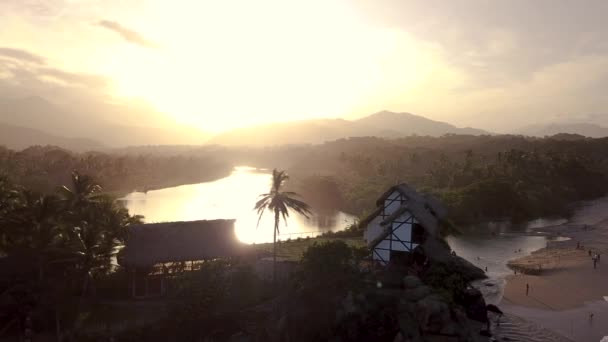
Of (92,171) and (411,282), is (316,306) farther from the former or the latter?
(92,171)

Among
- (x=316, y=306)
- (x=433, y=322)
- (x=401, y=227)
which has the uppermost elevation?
(x=401, y=227)

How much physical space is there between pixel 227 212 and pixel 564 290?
65781 millimetres

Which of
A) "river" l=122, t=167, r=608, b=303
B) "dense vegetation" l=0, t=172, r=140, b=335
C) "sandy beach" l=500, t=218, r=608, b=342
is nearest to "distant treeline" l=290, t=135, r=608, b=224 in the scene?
"river" l=122, t=167, r=608, b=303

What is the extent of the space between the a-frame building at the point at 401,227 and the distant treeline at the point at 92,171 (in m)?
54.2

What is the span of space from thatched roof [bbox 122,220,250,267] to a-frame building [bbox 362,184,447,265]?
12.7m

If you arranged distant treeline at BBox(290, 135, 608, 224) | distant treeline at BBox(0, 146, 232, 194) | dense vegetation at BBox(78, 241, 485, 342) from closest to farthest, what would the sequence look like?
dense vegetation at BBox(78, 241, 485, 342)
distant treeline at BBox(290, 135, 608, 224)
distant treeline at BBox(0, 146, 232, 194)

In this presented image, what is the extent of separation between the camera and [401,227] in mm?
36906

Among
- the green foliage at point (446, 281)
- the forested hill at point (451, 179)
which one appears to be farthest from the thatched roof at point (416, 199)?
the forested hill at point (451, 179)

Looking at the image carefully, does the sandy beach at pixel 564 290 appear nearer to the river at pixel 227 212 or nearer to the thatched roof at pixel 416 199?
the thatched roof at pixel 416 199

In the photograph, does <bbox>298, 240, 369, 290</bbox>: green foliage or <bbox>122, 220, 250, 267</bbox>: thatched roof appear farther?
<bbox>122, 220, 250, 267</bbox>: thatched roof

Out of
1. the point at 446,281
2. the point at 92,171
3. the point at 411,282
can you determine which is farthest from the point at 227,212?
the point at 446,281

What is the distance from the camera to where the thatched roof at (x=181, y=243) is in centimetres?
3575

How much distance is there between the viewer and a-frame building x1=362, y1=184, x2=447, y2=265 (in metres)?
36.7

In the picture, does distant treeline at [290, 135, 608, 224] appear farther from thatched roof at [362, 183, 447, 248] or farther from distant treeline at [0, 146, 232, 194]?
distant treeline at [0, 146, 232, 194]
